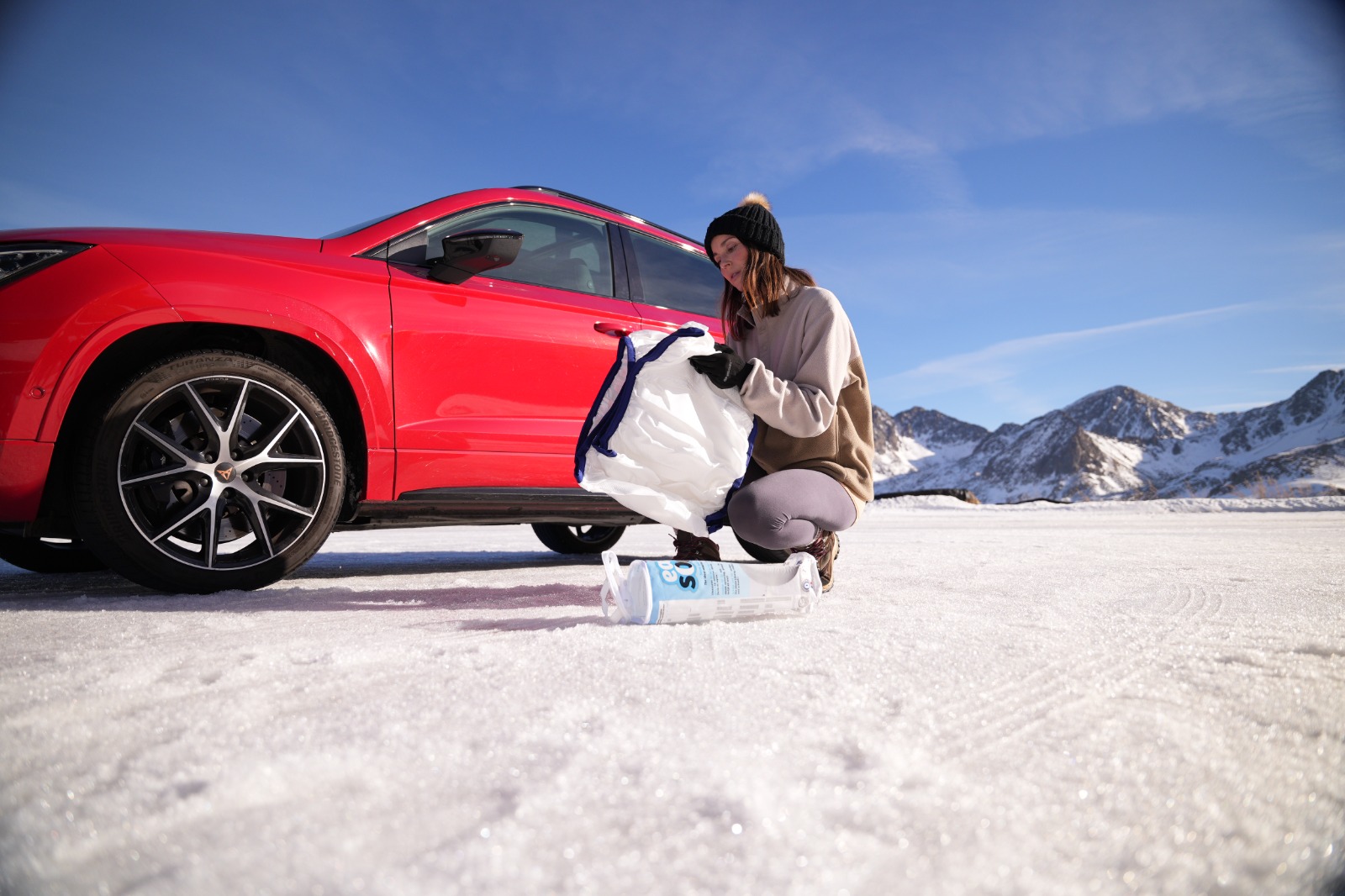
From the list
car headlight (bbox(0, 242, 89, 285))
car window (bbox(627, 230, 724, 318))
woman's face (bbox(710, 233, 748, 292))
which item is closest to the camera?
car headlight (bbox(0, 242, 89, 285))

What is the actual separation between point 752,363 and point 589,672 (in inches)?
44.5

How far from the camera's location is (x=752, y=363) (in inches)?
82.7

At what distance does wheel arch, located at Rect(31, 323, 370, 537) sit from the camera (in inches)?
83.4

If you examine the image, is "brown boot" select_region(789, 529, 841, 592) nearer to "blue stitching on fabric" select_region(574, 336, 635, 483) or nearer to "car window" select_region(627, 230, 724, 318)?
"blue stitching on fabric" select_region(574, 336, 635, 483)

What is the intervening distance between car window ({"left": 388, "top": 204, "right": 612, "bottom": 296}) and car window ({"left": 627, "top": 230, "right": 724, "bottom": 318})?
20 cm

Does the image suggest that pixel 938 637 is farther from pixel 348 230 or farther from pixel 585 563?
pixel 348 230

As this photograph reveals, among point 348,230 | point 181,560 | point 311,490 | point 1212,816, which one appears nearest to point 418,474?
point 311,490

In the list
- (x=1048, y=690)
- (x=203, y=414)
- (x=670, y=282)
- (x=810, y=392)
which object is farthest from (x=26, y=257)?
(x=1048, y=690)

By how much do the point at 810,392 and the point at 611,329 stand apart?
1.17m

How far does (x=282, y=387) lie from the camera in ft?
7.39

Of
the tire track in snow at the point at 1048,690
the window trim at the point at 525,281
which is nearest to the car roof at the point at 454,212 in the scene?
the window trim at the point at 525,281

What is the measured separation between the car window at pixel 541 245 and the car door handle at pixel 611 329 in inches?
9.2

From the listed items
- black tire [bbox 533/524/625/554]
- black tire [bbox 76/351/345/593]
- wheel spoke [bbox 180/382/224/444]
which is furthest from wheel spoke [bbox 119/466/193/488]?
black tire [bbox 533/524/625/554]

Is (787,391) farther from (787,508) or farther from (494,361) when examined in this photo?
(494,361)
